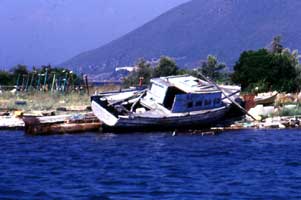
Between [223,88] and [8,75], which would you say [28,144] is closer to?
[223,88]

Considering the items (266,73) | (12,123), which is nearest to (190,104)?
(12,123)

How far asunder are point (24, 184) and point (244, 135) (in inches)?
853

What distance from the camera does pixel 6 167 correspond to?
1644 inches

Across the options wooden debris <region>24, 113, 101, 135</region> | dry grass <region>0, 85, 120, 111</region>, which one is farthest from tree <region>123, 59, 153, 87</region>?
wooden debris <region>24, 113, 101, 135</region>

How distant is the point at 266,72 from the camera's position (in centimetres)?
8181

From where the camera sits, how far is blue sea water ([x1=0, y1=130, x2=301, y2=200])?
Result: 33.6m

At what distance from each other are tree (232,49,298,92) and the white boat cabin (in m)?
17.9

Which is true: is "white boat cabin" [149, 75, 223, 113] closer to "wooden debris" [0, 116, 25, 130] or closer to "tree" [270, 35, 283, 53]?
"wooden debris" [0, 116, 25, 130]

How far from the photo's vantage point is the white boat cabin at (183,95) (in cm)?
5831

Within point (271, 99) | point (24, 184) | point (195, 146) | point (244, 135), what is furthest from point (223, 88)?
point (24, 184)

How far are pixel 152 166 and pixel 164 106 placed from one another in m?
18.3

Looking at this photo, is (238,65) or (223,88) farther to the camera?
(238,65)

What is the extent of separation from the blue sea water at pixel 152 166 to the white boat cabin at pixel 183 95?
9.58 ft

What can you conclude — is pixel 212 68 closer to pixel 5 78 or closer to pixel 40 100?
pixel 5 78
